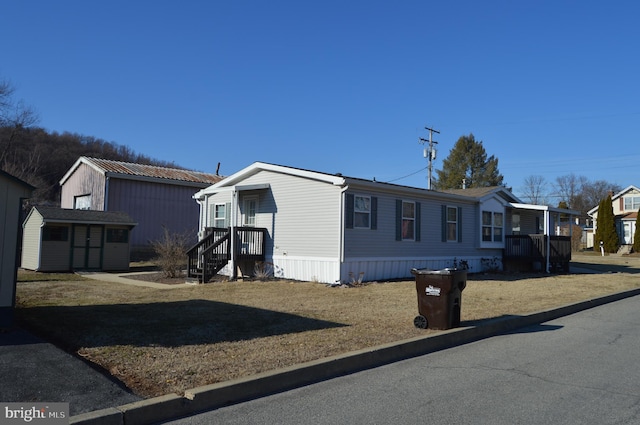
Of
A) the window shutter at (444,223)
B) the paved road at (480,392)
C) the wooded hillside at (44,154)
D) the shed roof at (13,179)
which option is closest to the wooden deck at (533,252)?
the window shutter at (444,223)

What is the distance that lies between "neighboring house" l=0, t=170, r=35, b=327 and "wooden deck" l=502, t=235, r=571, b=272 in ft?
66.0

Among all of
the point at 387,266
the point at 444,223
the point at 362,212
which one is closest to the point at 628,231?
the point at 444,223

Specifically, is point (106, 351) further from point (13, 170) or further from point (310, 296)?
point (13, 170)

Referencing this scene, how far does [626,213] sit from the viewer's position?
4803 cm

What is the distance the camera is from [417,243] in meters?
18.3

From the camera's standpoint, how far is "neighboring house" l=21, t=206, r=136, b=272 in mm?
19328

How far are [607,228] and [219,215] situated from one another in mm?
37700

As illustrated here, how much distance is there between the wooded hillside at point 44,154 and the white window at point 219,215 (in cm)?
2253

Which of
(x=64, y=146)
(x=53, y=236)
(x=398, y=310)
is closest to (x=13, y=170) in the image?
(x=64, y=146)

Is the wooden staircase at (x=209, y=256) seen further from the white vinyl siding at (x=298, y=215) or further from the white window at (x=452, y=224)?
the white window at (x=452, y=224)

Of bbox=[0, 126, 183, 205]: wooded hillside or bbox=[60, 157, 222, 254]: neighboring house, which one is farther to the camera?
bbox=[0, 126, 183, 205]: wooded hillside

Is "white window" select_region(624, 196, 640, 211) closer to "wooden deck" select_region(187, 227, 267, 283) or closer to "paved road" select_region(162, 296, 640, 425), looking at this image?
"wooden deck" select_region(187, 227, 267, 283)

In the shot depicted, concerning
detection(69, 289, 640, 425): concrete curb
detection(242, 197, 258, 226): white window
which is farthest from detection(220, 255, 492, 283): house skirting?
detection(69, 289, 640, 425): concrete curb

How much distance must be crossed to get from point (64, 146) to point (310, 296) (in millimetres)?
44861
